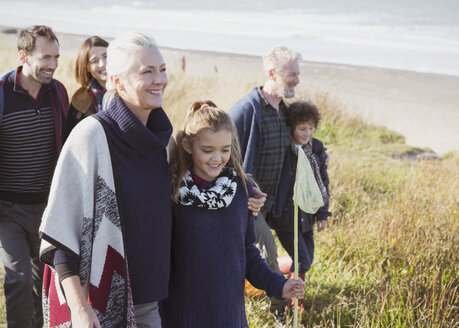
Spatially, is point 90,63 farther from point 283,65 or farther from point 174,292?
point 174,292

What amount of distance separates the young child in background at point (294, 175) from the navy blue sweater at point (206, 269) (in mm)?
1513

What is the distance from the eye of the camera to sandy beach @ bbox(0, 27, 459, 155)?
1503 centimetres

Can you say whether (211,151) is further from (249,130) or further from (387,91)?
(387,91)

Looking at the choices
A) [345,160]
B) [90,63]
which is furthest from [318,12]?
[90,63]

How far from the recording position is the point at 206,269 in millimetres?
2625

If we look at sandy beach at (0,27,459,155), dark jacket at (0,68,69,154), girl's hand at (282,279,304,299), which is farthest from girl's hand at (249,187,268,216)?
sandy beach at (0,27,459,155)

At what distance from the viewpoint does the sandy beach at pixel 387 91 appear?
49.3 feet

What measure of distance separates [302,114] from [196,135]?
1626 millimetres

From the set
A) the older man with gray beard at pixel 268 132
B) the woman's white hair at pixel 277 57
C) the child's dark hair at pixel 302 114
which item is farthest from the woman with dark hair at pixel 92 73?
the child's dark hair at pixel 302 114

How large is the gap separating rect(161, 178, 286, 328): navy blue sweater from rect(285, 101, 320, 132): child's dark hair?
1591mm

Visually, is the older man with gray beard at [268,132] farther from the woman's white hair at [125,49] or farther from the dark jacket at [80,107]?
the woman's white hair at [125,49]

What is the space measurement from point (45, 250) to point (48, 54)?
6.69 ft

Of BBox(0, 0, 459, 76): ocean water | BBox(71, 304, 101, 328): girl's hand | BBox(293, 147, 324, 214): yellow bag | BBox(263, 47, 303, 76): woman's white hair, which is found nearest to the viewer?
BBox(71, 304, 101, 328): girl's hand

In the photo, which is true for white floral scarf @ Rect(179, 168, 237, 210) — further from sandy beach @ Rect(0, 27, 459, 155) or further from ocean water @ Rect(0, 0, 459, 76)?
ocean water @ Rect(0, 0, 459, 76)
